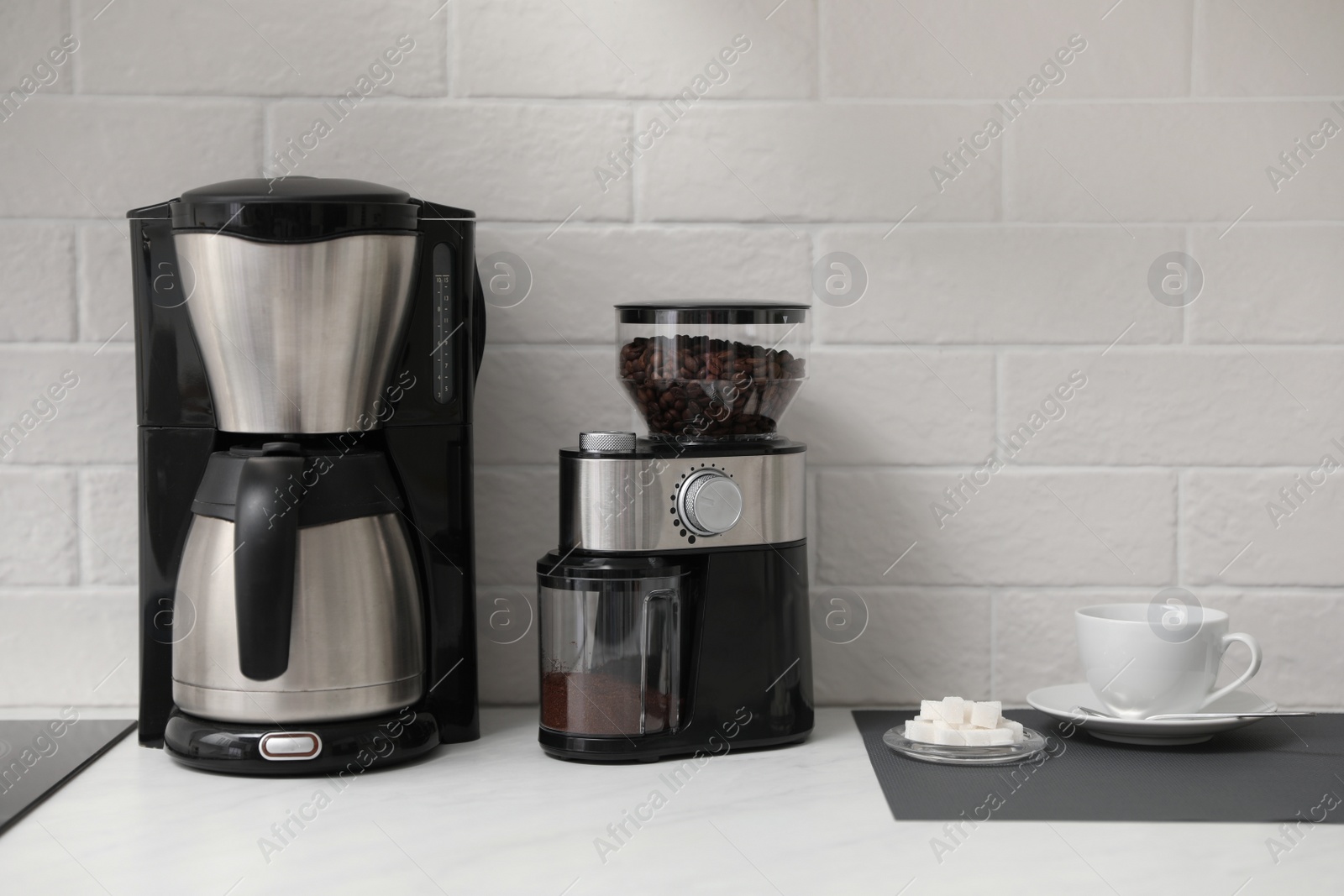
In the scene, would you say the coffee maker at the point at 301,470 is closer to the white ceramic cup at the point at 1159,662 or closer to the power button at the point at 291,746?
the power button at the point at 291,746

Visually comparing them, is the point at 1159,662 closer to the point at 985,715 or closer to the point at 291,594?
the point at 985,715

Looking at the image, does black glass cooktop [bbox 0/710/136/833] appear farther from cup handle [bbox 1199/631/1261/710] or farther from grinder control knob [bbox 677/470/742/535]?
cup handle [bbox 1199/631/1261/710]

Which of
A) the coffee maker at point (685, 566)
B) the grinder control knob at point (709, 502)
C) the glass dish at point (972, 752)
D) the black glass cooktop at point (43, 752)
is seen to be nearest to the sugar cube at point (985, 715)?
the glass dish at point (972, 752)

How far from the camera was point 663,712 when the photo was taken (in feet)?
2.80

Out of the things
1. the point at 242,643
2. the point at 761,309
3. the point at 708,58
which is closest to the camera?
the point at 242,643

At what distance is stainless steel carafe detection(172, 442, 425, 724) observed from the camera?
0.76 meters

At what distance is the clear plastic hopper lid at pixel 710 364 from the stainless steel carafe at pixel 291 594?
21 centimetres

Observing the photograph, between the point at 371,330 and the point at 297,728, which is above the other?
the point at 371,330

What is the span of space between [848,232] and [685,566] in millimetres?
357

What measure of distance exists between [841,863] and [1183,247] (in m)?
0.65

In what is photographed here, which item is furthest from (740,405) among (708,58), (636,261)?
(708,58)

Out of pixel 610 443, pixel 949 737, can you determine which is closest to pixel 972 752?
pixel 949 737

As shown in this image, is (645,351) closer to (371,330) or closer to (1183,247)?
(371,330)

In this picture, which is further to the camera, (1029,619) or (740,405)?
(1029,619)
